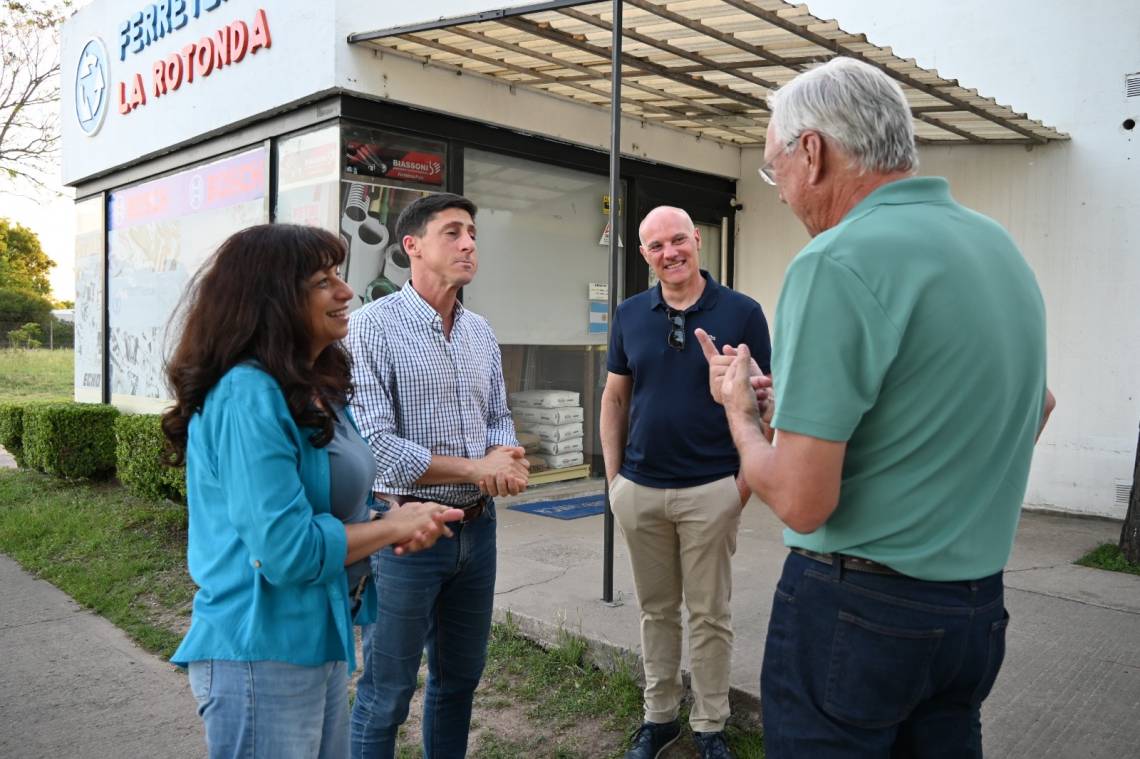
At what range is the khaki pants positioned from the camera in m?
3.41

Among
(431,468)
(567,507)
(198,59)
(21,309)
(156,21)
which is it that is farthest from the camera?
(21,309)

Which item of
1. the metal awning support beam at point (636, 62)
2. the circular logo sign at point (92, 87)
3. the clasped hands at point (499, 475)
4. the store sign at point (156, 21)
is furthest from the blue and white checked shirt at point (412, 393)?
the circular logo sign at point (92, 87)

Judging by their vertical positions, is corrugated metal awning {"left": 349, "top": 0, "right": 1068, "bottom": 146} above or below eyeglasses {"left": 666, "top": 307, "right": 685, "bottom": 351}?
above

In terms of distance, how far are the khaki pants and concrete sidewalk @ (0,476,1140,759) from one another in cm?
36

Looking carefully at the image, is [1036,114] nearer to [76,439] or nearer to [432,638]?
[432,638]

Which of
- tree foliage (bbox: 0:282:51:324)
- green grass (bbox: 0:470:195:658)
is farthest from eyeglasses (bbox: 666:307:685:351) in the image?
tree foliage (bbox: 0:282:51:324)

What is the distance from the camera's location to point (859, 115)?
171cm

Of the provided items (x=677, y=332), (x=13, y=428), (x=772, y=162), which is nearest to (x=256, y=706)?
(x=772, y=162)

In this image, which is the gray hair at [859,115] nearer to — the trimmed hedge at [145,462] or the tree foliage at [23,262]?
the trimmed hedge at [145,462]

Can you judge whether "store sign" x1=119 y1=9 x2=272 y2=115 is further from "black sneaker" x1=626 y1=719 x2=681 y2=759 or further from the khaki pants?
"black sneaker" x1=626 y1=719 x2=681 y2=759

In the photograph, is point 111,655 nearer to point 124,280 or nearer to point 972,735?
point 972,735

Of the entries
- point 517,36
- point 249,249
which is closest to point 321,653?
point 249,249

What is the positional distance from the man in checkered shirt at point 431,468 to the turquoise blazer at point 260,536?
0.76 meters

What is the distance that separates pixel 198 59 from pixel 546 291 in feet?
12.9
